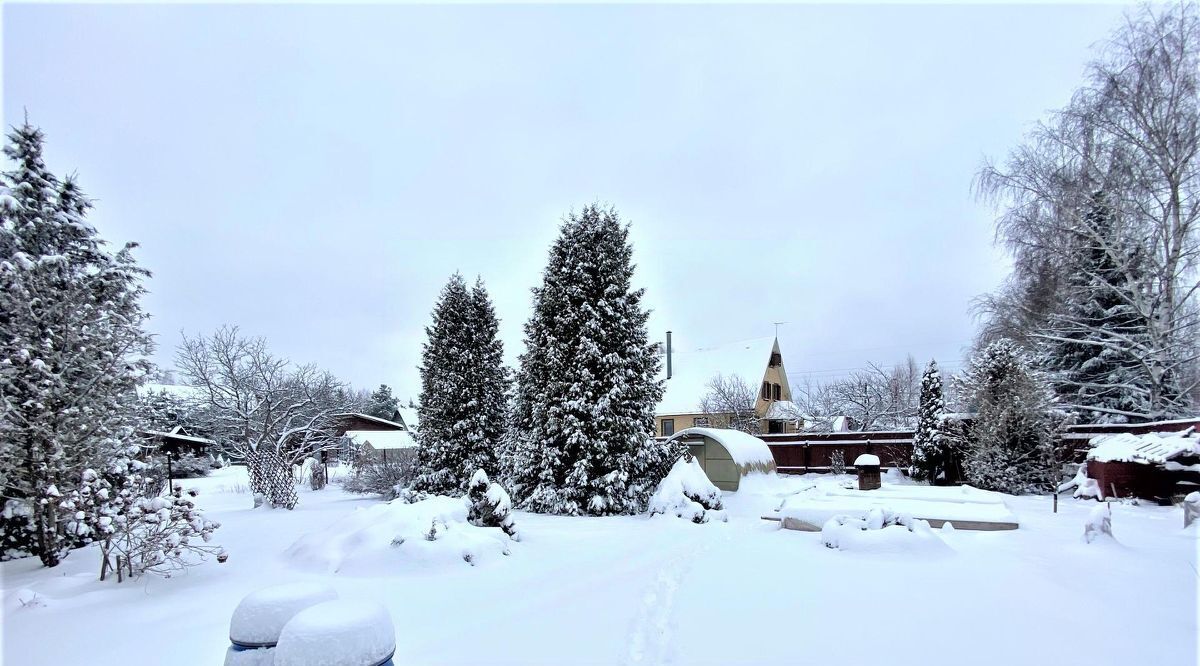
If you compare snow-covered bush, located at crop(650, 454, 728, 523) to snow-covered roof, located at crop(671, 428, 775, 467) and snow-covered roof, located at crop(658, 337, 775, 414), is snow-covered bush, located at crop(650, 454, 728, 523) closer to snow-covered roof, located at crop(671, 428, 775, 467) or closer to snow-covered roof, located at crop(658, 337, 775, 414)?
snow-covered roof, located at crop(671, 428, 775, 467)

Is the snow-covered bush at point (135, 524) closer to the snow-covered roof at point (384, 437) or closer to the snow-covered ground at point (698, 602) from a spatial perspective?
the snow-covered ground at point (698, 602)

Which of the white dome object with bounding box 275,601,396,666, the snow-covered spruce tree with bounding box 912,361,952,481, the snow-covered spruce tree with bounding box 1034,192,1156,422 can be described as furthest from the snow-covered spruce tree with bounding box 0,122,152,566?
the snow-covered spruce tree with bounding box 1034,192,1156,422

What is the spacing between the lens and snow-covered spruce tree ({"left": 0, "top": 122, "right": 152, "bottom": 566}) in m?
6.67

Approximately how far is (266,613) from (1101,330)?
19598mm

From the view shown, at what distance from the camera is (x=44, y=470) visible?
21.9ft

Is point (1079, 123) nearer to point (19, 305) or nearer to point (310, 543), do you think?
point (310, 543)

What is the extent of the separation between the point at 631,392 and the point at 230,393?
1238 cm

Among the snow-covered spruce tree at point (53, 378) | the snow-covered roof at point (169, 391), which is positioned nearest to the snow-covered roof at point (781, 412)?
the snow-covered roof at point (169, 391)

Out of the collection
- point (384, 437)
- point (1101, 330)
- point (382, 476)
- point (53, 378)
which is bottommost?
point (384, 437)

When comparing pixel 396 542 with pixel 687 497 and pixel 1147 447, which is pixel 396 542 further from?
pixel 1147 447

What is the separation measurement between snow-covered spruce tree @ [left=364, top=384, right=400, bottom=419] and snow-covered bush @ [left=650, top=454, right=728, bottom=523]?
37.0 metres

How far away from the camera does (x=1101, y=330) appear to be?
15242mm

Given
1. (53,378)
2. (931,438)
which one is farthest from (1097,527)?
(53,378)

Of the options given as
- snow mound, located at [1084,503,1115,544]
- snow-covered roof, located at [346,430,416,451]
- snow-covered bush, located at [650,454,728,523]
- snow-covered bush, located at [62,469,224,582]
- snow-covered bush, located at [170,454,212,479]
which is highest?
snow-covered bush, located at [62,469,224,582]
